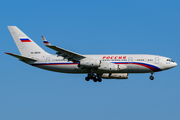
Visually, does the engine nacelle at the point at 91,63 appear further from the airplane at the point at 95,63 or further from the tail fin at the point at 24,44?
the tail fin at the point at 24,44

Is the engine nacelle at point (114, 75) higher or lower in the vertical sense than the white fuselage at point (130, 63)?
lower

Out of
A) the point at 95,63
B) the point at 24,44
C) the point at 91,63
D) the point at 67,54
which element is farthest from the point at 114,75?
the point at 24,44

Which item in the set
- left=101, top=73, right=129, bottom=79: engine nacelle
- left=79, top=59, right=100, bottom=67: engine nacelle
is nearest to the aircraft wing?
left=79, top=59, right=100, bottom=67: engine nacelle

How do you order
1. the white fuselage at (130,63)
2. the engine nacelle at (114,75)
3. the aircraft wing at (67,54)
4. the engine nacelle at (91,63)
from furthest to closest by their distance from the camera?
the engine nacelle at (114,75) < the white fuselage at (130,63) < the engine nacelle at (91,63) < the aircraft wing at (67,54)

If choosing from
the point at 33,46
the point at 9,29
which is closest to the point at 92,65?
the point at 33,46

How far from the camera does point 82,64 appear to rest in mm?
50625

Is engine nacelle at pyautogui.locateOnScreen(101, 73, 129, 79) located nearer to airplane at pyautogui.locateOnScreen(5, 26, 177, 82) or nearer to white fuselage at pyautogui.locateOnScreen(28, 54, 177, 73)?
airplane at pyautogui.locateOnScreen(5, 26, 177, 82)

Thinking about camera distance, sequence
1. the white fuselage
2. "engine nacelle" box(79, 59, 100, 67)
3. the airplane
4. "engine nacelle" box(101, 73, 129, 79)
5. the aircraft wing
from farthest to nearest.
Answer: "engine nacelle" box(101, 73, 129, 79) → the white fuselage → the airplane → "engine nacelle" box(79, 59, 100, 67) → the aircraft wing

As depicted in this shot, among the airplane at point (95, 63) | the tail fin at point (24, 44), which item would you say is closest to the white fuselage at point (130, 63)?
the airplane at point (95, 63)

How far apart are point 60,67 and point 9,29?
12.6m

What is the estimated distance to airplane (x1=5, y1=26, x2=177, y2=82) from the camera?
5100 cm

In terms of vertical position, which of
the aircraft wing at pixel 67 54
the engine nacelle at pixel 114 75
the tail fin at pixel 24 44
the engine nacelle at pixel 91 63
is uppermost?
the tail fin at pixel 24 44

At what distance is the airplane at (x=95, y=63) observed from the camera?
51000 millimetres

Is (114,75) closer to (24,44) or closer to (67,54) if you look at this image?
(67,54)
